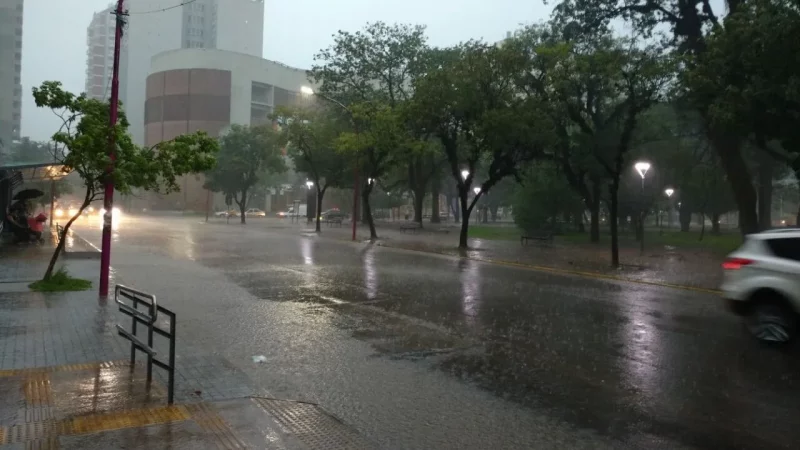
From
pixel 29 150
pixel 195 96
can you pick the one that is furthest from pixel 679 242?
pixel 29 150

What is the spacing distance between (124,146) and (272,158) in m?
50.6

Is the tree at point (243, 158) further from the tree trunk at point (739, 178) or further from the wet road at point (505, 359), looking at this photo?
the wet road at point (505, 359)

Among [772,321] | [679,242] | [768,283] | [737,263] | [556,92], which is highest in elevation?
[556,92]

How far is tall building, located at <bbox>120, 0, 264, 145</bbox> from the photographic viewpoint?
119562 millimetres

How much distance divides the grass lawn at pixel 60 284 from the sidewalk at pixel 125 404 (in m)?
4.03

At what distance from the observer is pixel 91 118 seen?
12375 mm

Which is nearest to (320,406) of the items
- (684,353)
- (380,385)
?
(380,385)

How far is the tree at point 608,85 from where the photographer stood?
67.6ft

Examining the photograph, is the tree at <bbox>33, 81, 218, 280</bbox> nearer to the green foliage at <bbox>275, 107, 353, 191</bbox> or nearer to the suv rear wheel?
the suv rear wheel

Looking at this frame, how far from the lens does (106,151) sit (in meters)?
12.2

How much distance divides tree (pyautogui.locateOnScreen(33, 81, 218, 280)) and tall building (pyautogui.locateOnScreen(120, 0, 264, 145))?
110 m

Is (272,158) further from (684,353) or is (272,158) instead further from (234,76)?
(684,353)

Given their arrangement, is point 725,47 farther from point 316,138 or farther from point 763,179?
point 763,179

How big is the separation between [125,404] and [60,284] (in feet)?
29.3
